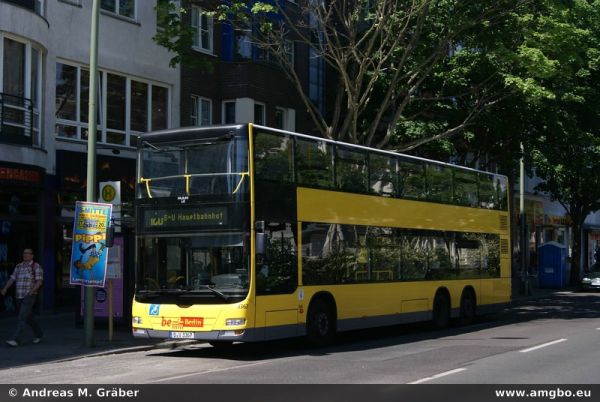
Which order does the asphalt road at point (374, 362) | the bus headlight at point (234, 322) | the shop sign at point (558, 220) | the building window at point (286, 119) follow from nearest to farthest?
the asphalt road at point (374, 362), the bus headlight at point (234, 322), the building window at point (286, 119), the shop sign at point (558, 220)

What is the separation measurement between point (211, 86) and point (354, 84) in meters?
7.25

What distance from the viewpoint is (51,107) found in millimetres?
21625

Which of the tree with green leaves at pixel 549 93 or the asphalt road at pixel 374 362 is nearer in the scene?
the asphalt road at pixel 374 362

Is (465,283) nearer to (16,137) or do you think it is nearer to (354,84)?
(354,84)

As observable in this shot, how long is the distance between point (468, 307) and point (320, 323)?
22.8 feet

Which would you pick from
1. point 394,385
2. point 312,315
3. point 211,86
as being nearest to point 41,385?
point 394,385

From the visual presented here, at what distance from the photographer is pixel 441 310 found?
1966cm

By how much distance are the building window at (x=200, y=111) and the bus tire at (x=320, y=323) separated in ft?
42.5

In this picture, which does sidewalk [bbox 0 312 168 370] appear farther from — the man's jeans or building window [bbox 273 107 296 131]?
building window [bbox 273 107 296 131]

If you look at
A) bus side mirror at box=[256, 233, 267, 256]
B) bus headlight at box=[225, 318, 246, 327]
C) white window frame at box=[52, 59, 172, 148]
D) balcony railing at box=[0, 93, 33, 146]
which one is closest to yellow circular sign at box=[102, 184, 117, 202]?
balcony railing at box=[0, 93, 33, 146]

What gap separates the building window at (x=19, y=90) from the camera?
19562 millimetres

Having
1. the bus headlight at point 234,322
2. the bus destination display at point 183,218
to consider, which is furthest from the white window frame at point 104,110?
the bus headlight at point 234,322

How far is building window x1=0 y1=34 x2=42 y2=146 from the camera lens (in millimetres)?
19562

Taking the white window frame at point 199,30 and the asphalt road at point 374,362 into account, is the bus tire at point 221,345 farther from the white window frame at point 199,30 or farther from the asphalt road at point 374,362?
the white window frame at point 199,30
